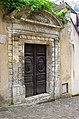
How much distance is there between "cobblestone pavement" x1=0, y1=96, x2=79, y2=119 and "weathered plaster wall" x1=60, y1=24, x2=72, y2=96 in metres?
1.83

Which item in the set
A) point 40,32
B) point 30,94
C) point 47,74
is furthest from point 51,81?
point 40,32

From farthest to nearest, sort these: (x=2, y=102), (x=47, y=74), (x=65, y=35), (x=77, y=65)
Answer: (x=77, y=65) < (x=65, y=35) < (x=47, y=74) < (x=2, y=102)

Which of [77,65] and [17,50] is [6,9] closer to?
[17,50]

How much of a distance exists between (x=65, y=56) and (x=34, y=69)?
70.0 inches

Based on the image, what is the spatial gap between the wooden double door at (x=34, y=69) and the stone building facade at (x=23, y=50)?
0.10 meters

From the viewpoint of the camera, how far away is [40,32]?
782 cm

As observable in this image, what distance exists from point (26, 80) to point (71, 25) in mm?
3489

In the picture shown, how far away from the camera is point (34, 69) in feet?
25.9

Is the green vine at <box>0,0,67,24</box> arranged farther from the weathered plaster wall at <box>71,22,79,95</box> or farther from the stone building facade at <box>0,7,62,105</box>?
the weathered plaster wall at <box>71,22,79,95</box>

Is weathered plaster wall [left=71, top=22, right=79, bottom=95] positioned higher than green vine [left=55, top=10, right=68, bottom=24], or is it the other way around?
green vine [left=55, top=10, right=68, bottom=24]

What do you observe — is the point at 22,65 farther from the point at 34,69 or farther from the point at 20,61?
the point at 34,69

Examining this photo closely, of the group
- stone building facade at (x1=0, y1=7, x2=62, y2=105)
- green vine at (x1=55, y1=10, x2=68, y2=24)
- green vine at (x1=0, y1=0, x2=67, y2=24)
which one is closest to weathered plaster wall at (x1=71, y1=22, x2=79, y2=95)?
green vine at (x1=55, y1=10, x2=68, y2=24)

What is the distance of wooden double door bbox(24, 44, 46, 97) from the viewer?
7.64 metres

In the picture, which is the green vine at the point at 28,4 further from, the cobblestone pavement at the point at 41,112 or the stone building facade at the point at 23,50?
the cobblestone pavement at the point at 41,112
